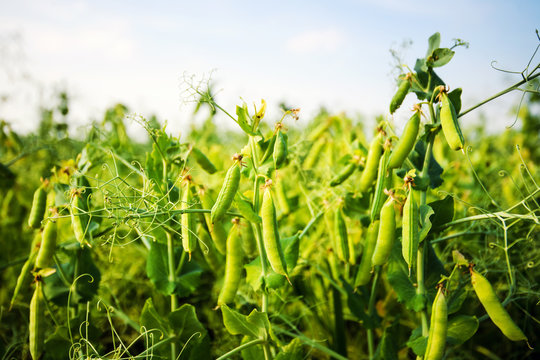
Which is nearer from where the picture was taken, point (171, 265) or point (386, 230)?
point (386, 230)

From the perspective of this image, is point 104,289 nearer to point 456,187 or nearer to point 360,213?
point 360,213

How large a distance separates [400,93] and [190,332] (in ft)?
4.09

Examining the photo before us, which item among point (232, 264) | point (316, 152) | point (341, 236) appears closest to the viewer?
point (232, 264)

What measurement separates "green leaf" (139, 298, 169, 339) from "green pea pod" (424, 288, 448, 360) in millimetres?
993

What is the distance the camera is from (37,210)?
5.31 feet

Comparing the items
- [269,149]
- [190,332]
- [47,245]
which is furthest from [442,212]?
[47,245]

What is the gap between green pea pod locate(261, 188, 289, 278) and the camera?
1.31 metres

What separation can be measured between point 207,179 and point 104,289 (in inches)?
40.0

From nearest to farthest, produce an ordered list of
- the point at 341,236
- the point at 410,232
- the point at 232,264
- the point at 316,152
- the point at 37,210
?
the point at 410,232
the point at 232,264
the point at 37,210
the point at 341,236
the point at 316,152

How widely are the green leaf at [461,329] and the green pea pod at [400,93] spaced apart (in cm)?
84

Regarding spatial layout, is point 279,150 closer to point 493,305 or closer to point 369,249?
point 369,249

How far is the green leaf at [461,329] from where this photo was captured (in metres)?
1.43

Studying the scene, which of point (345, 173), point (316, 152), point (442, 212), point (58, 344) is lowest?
point (58, 344)

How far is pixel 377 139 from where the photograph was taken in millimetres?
1553
